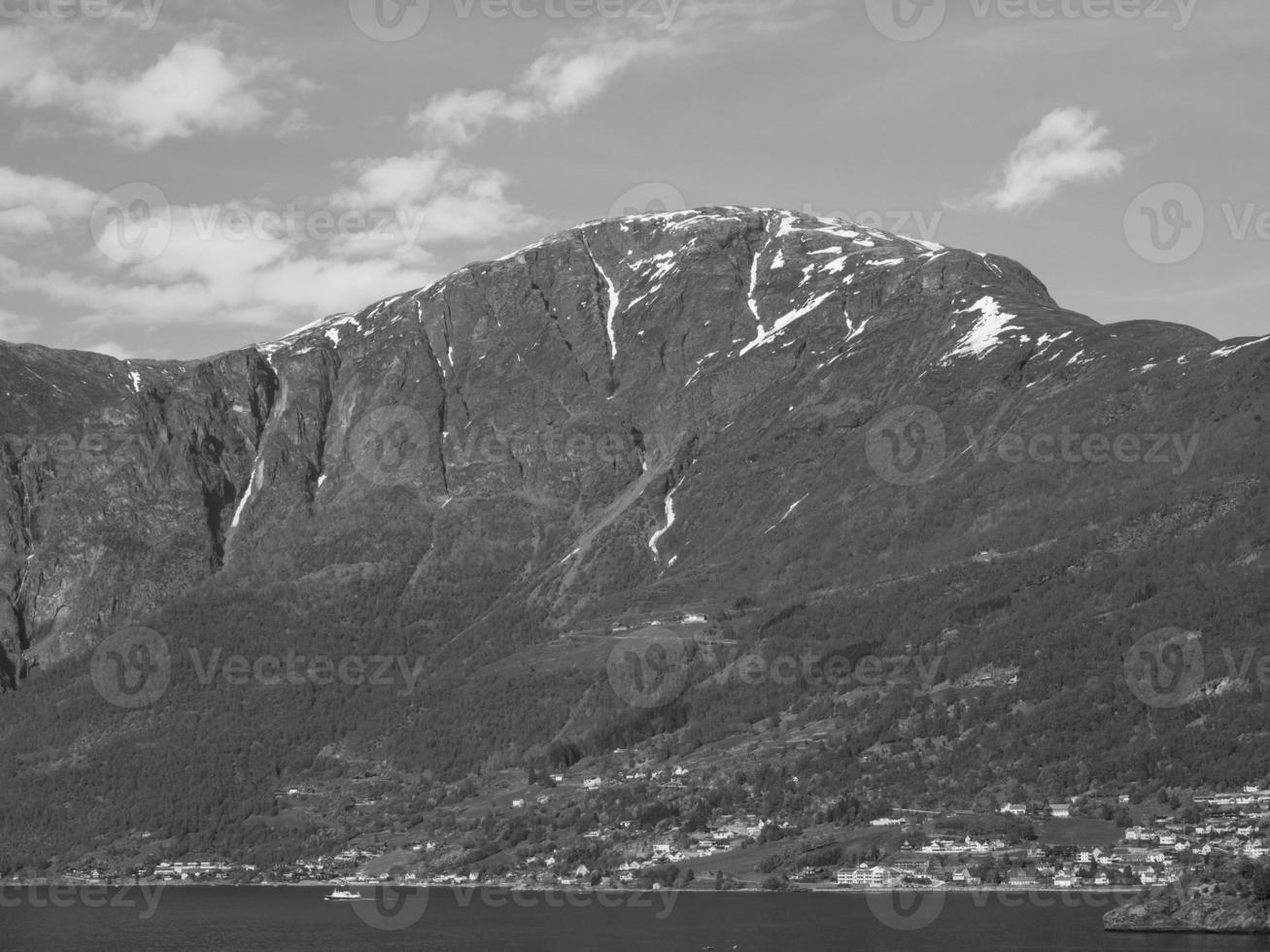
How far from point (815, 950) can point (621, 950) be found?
64.0ft

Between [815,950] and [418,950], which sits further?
[418,950]

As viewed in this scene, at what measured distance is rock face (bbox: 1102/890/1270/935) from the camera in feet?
615

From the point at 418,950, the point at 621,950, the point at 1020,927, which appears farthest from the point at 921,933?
the point at 418,950

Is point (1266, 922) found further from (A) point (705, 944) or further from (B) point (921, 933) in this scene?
(A) point (705, 944)

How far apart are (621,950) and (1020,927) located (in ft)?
126

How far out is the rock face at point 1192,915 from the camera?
7382 inches

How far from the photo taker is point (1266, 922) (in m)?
186

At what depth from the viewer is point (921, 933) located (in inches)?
7633

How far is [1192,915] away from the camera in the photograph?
191m

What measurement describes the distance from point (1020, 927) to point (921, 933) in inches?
377

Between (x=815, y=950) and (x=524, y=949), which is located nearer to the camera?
(x=815, y=950)

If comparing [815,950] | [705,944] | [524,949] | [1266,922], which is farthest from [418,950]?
[1266,922]

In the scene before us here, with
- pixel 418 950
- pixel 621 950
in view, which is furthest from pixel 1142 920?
pixel 418 950

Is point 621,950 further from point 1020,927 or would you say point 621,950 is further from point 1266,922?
point 1266,922
